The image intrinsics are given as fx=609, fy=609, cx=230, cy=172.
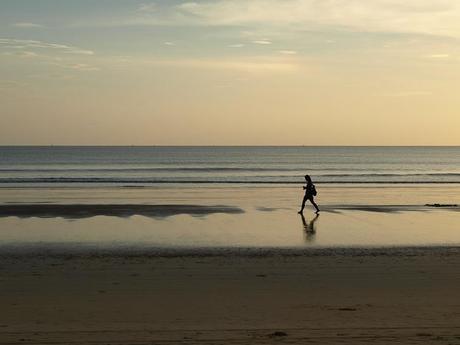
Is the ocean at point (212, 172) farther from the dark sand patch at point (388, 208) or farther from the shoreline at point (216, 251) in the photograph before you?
the shoreline at point (216, 251)

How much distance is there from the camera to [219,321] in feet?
28.9

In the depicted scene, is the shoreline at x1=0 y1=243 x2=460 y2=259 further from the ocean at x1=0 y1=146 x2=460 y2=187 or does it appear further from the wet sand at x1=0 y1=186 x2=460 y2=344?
the ocean at x1=0 y1=146 x2=460 y2=187

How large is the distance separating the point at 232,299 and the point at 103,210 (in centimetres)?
1598

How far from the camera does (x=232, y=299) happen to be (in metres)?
10.2

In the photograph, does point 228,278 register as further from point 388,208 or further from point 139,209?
point 388,208

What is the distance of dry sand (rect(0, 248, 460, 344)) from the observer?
8125mm

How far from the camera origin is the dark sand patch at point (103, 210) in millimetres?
23656

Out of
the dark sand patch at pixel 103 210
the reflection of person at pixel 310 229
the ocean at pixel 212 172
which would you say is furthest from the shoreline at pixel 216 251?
the ocean at pixel 212 172

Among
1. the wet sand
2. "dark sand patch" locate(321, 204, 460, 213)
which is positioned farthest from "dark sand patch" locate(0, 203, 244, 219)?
"dark sand patch" locate(321, 204, 460, 213)

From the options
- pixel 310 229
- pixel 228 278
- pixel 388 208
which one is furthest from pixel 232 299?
pixel 388 208

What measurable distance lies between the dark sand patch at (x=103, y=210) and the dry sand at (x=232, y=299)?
30.7ft

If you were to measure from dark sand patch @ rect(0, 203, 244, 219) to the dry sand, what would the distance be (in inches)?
369

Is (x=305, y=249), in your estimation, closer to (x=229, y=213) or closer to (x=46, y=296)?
(x=46, y=296)

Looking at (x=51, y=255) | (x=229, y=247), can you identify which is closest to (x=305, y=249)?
(x=229, y=247)
